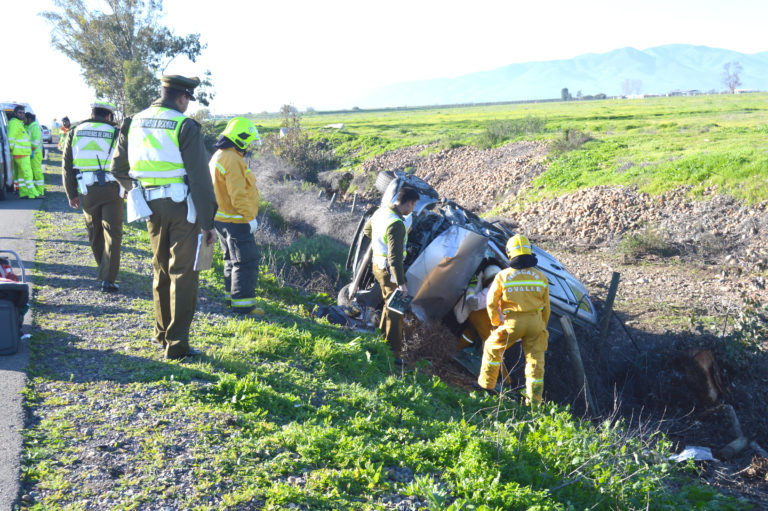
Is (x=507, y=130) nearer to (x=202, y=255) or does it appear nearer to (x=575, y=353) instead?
(x=575, y=353)

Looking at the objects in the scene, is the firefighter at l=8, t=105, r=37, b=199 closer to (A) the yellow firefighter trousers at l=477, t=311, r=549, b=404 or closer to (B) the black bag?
Result: (B) the black bag

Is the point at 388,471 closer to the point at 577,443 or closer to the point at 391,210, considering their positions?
the point at 577,443

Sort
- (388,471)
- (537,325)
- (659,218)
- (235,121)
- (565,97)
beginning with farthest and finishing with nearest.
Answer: (565,97), (659,218), (235,121), (537,325), (388,471)

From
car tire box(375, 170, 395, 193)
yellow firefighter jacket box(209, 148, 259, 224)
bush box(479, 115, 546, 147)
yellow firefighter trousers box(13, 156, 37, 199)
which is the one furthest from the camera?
bush box(479, 115, 546, 147)

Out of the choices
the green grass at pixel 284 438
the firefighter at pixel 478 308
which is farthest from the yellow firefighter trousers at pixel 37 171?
the firefighter at pixel 478 308

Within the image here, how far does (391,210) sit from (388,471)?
10.3ft

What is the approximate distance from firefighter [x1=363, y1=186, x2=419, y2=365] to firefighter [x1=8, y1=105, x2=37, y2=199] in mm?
9610

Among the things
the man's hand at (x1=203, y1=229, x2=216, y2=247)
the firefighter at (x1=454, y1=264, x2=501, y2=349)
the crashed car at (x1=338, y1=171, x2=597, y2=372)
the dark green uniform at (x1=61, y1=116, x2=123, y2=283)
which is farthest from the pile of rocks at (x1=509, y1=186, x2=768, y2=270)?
the dark green uniform at (x1=61, y1=116, x2=123, y2=283)

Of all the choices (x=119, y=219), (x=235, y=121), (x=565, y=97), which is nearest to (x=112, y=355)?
(x=119, y=219)

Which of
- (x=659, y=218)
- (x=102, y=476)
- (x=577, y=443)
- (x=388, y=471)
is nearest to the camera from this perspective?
(x=102, y=476)

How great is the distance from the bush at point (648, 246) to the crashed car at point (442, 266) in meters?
5.41

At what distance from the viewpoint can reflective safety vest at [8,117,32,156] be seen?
1252 cm

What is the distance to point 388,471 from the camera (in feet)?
12.1

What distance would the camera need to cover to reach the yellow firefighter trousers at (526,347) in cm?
590
